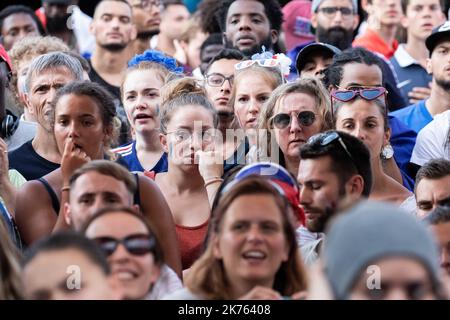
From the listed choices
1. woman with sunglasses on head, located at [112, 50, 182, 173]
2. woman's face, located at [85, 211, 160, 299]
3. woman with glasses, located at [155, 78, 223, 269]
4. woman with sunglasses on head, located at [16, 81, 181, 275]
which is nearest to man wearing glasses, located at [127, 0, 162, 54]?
woman with sunglasses on head, located at [112, 50, 182, 173]

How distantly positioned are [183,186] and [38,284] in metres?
2.51

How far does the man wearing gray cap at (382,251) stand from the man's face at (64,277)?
99cm

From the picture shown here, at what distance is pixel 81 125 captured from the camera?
7.14 metres

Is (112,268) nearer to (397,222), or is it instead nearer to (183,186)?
(397,222)

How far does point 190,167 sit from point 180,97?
517mm

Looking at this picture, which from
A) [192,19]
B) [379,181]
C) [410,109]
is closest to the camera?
[379,181]

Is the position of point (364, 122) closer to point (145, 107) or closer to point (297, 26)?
point (145, 107)

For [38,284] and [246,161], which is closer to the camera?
[38,284]

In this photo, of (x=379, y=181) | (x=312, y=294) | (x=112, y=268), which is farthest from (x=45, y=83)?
(x=312, y=294)

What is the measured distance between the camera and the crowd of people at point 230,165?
16.3ft

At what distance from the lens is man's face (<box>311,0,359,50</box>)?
10.7 meters

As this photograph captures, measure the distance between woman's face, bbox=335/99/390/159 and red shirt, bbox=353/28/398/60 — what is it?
371 cm

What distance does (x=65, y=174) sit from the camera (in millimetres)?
6754

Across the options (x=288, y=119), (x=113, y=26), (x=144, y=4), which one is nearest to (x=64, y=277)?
(x=288, y=119)
